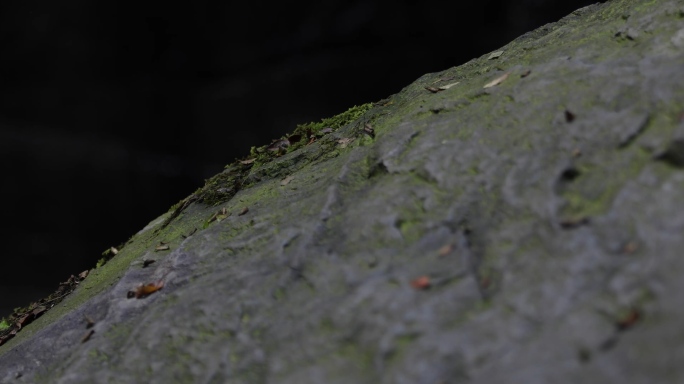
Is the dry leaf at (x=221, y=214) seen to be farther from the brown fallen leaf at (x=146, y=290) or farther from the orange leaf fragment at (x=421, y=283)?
the orange leaf fragment at (x=421, y=283)

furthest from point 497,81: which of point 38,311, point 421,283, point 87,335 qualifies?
point 38,311

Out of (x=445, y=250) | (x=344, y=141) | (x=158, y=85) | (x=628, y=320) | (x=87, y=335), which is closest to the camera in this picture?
(x=628, y=320)

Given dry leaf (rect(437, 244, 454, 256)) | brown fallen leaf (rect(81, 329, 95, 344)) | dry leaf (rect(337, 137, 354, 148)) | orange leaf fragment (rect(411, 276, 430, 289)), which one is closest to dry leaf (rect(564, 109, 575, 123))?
dry leaf (rect(437, 244, 454, 256))

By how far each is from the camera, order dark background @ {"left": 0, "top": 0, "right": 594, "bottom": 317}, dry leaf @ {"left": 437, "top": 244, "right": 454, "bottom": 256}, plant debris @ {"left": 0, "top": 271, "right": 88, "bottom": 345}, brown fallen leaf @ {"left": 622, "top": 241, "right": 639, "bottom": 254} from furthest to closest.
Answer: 1. dark background @ {"left": 0, "top": 0, "right": 594, "bottom": 317}
2. plant debris @ {"left": 0, "top": 271, "right": 88, "bottom": 345}
3. dry leaf @ {"left": 437, "top": 244, "right": 454, "bottom": 256}
4. brown fallen leaf @ {"left": 622, "top": 241, "right": 639, "bottom": 254}

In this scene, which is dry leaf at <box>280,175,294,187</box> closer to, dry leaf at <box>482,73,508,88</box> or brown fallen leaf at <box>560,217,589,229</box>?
dry leaf at <box>482,73,508,88</box>

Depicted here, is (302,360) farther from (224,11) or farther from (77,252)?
(77,252)

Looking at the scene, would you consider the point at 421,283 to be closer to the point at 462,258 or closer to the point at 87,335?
the point at 462,258
